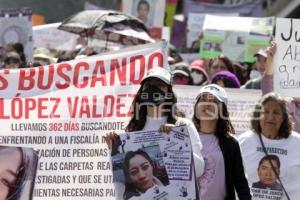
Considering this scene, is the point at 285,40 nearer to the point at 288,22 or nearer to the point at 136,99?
the point at 288,22

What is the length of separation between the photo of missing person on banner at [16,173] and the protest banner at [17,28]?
17.5ft

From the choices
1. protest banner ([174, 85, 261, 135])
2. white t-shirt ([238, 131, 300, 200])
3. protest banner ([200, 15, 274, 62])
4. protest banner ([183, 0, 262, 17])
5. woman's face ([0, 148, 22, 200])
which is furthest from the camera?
protest banner ([183, 0, 262, 17])

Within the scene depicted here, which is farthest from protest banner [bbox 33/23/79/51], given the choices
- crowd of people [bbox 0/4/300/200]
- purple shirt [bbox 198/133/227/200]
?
purple shirt [bbox 198/133/227/200]

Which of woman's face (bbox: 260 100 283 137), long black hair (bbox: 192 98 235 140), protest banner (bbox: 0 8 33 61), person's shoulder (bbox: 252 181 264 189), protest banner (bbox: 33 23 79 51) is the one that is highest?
protest banner (bbox: 33 23 79 51)

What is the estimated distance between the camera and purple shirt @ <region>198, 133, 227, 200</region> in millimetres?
6383

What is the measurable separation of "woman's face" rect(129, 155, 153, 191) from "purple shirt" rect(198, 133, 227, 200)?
57cm

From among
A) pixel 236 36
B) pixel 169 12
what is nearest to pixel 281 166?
pixel 236 36

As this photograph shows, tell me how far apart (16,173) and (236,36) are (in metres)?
7.73

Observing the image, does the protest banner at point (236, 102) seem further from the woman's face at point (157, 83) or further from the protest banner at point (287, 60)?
the woman's face at point (157, 83)

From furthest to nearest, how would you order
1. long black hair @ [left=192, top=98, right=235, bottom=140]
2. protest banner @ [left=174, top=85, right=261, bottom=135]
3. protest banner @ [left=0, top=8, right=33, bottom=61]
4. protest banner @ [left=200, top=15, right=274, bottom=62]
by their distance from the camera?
protest banner @ [left=200, top=15, right=274, bottom=62] → protest banner @ [left=0, top=8, right=33, bottom=61] → protest banner @ [left=174, top=85, right=261, bottom=135] → long black hair @ [left=192, top=98, right=235, bottom=140]

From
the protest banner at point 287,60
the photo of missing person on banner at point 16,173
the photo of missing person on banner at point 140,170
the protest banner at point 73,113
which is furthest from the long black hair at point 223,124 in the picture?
the protest banner at point 287,60

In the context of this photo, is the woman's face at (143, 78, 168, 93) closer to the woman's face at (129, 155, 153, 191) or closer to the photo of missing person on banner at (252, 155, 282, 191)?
the woman's face at (129, 155, 153, 191)

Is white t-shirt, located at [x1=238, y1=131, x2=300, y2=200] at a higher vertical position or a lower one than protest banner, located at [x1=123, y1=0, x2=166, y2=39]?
lower

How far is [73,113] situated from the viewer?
6.72 m
